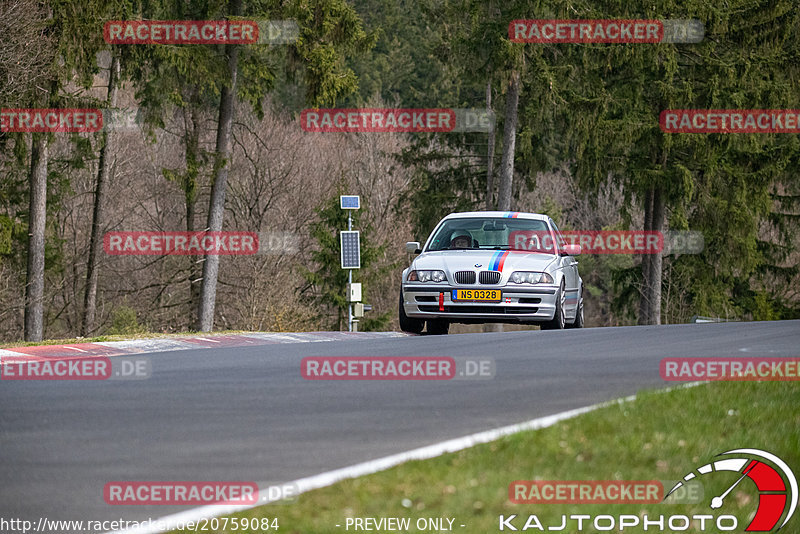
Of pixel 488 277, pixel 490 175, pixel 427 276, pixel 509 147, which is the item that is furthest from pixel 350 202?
pixel 490 175

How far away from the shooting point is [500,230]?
1942 centimetres

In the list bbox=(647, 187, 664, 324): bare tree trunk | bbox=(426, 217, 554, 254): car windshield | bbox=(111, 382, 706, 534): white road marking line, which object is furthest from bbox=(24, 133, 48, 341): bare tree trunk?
bbox=(111, 382, 706, 534): white road marking line

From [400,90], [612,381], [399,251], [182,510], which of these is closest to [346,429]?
[182,510]

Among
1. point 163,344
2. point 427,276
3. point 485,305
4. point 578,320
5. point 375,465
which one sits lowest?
point 163,344

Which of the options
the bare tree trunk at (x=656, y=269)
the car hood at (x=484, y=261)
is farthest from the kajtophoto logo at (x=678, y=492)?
the bare tree trunk at (x=656, y=269)

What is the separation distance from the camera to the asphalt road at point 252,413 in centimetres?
748

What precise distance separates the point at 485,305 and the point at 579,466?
10.3m

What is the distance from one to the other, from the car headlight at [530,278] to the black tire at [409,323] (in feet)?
5.54

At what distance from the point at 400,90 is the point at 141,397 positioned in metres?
62.9

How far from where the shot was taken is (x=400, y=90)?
72.6 meters

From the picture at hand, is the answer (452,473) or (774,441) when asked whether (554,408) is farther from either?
(452,473)

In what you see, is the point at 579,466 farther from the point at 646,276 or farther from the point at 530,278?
the point at 646,276

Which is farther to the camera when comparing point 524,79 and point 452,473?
point 524,79

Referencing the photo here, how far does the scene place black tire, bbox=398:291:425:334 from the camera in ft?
60.6
